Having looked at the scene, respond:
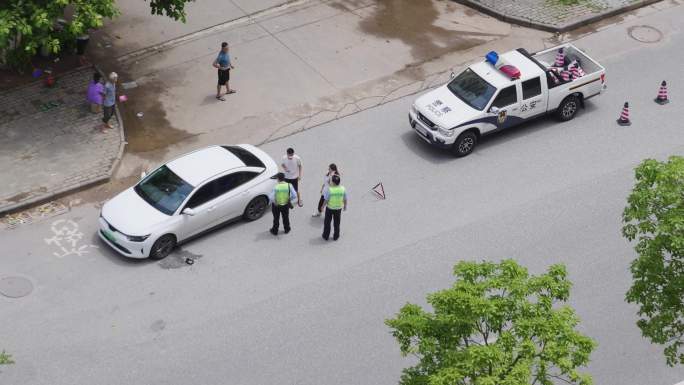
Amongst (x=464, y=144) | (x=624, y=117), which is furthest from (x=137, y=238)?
(x=624, y=117)

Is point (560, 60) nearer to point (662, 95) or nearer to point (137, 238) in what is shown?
point (662, 95)

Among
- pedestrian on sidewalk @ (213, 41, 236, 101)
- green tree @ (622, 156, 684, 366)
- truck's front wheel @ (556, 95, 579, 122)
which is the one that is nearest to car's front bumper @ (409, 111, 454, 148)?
truck's front wheel @ (556, 95, 579, 122)

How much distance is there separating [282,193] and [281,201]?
7.1 inches

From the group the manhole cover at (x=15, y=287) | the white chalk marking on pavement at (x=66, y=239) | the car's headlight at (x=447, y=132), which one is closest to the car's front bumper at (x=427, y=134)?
the car's headlight at (x=447, y=132)

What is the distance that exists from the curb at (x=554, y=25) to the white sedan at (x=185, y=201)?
9.74 meters

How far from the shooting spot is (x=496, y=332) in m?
13.6

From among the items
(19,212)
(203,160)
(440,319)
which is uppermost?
(440,319)

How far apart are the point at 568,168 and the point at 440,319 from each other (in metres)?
10.6

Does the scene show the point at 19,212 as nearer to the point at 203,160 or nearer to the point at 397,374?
the point at 203,160

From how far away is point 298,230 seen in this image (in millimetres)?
21328

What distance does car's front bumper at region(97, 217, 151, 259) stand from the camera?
65.6 ft

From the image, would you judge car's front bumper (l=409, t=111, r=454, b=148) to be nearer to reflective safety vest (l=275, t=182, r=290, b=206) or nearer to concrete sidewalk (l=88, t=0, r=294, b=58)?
reflective safety vest (l=275, t=182, r=290, b=206)

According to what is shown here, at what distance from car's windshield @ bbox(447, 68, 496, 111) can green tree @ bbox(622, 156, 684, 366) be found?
8.72 metres

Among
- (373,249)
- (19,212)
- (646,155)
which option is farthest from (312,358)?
(646,155)
